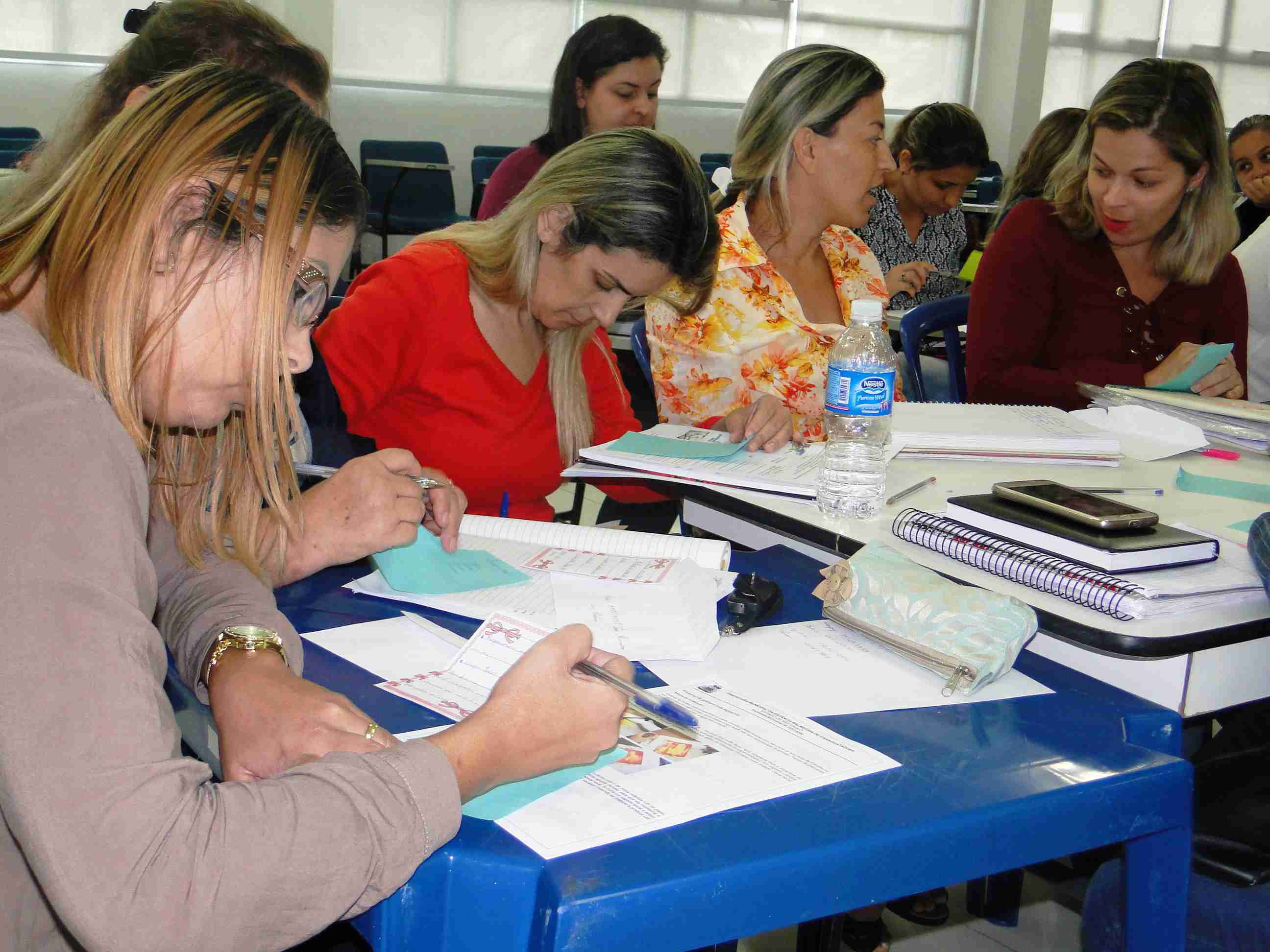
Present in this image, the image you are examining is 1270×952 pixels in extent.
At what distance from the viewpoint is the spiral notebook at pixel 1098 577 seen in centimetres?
114

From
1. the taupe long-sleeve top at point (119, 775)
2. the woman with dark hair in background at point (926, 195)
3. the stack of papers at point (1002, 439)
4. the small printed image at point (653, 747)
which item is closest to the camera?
the taupe long-sleeve top at point (119, 775)

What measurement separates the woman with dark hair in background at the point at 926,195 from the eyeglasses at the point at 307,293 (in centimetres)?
339

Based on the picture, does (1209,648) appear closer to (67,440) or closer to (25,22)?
(67,440)

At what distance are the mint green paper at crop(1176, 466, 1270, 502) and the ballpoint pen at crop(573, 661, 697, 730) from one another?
3.46 ft

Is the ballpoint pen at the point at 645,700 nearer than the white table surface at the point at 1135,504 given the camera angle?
Yes

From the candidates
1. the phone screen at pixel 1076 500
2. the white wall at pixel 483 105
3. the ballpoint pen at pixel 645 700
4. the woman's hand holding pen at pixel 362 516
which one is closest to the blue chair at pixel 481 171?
the white wall at pixel 483 105

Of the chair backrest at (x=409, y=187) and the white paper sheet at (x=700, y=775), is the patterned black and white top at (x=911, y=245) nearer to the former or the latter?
the white paper sheet at (x=700, y=775)

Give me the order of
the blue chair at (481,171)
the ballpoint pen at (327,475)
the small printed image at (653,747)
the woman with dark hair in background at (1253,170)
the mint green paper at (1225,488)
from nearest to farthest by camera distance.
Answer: the small printed image at (653,747) → the ballpoint pen at (327,475) → the mint green paper at (1225,488) → the woman with dark hair in background at (1253,170) → the blue chair at (481,171)

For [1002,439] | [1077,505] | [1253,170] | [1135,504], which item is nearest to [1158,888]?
[1077,505]

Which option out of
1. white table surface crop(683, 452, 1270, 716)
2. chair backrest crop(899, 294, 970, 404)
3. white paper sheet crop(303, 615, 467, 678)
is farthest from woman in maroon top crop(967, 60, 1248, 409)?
white paper sheet crop(303, 615, 467, 678)

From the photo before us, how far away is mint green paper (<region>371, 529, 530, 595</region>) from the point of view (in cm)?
126

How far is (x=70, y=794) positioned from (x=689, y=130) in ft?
31.0

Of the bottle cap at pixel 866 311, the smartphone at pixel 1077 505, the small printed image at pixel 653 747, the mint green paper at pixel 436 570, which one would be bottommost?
the small printed image at pixel 653 747

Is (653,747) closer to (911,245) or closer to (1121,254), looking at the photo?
(1121,254)
